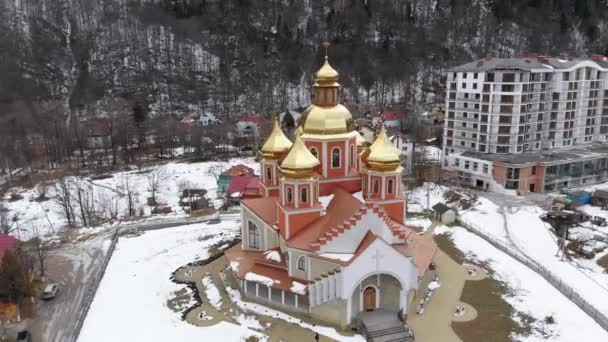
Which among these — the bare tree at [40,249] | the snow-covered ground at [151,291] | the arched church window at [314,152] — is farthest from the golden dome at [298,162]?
the bare tree at [40,249]

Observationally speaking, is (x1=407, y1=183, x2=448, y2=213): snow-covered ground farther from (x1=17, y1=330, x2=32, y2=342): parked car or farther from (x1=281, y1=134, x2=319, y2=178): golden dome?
(x1=17, y1=330, x2=32, y2=342): parked car

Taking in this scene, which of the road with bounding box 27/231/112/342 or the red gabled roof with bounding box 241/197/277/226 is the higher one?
the red gabled roof with bounding box 241/197/277/226

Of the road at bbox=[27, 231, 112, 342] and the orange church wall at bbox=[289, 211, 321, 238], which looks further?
the orange church wall at bbox=[289, 211, 321, 238]

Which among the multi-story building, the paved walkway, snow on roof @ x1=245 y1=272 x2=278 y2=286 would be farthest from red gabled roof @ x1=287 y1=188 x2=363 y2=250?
the multi-story building

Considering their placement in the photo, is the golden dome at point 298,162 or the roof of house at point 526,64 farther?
the roof of house at point 526,64

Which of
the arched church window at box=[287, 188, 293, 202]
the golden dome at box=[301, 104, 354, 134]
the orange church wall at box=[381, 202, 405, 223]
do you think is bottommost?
the orange church wall at box=[381, 202, 405, 223]

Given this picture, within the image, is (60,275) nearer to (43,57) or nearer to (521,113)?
(521,113)

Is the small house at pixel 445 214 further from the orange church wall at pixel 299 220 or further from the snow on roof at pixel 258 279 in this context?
the snow on roof at pixel 258 279
